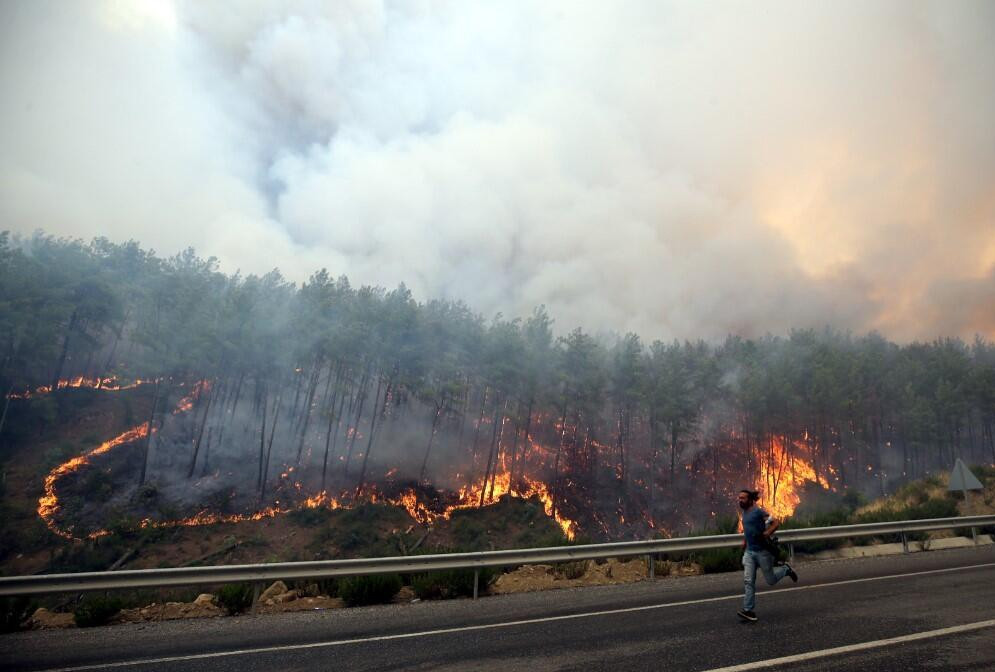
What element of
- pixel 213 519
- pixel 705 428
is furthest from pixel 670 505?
pixel 213 519

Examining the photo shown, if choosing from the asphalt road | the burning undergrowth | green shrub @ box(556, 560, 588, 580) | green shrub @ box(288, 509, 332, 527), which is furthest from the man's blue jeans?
green shrub @ box(288, 509, 332, 527)

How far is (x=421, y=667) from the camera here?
18.8 ft

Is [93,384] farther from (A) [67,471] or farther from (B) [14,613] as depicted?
(B) [14,613]

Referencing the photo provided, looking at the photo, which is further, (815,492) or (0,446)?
(815,492)

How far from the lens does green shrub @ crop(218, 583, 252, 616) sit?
922cm

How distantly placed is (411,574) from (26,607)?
6574 mm

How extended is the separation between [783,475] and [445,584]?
68.9 m

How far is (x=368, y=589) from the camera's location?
9.85 m

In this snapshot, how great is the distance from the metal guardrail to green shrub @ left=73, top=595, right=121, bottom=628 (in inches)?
14.2

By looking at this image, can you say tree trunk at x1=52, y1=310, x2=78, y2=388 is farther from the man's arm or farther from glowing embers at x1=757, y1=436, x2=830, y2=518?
glowing embers at x1=757, y1=436, x2=830, y2=518

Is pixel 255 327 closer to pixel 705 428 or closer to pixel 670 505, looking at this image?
pixel 670 505

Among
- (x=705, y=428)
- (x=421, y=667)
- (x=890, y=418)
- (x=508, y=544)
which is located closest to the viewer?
(x=421, y=667)

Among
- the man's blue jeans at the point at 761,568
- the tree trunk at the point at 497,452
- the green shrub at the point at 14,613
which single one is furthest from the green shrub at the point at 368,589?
the tree trunk at the point at 497,452

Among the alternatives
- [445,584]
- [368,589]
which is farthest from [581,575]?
[368,589]
